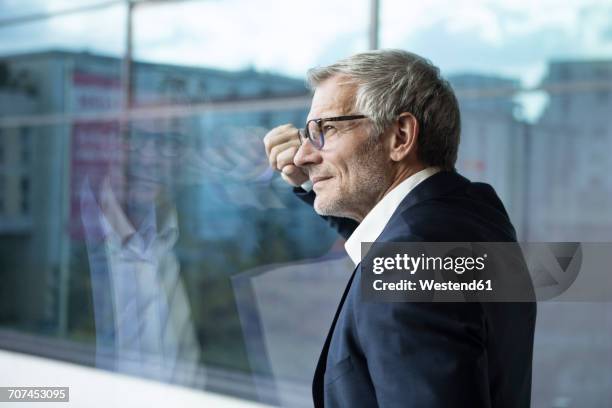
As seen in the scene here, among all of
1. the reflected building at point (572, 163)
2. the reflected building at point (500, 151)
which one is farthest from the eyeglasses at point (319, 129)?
the reflected building at point (572, 163)

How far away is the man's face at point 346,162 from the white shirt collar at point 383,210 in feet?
0.10

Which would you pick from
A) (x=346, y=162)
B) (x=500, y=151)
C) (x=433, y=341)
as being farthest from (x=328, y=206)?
(x=500, y=151)

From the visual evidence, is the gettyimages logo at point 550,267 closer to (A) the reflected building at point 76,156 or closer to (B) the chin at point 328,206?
(B) the chin at point 328,206

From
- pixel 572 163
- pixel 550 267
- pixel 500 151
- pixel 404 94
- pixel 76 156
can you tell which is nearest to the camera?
pixel 404 94

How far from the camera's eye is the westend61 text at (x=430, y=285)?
1.35 meters

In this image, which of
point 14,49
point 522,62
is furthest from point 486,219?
point 14,49

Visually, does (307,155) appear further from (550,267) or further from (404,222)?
(550,267)

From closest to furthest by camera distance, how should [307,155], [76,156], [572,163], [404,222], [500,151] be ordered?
[404,222]
[307,155]
[500,151]
[572,163]
[76,156]

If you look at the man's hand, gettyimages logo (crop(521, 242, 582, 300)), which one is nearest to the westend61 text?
gettyimages logo (crop(521, 242, 582, 300))

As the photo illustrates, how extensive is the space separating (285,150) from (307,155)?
21 centimetres

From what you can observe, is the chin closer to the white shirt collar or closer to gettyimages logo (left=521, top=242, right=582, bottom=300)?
the white shirt collar

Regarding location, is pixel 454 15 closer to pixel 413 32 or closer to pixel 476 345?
pixel 413 32

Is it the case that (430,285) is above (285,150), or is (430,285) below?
below

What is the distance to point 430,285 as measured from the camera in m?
1.37
